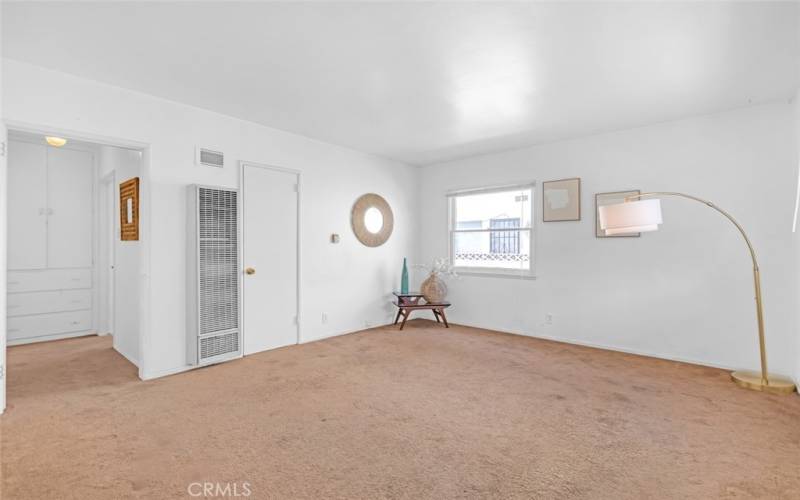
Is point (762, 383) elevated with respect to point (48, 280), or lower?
lower

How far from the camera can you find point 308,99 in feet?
11.2

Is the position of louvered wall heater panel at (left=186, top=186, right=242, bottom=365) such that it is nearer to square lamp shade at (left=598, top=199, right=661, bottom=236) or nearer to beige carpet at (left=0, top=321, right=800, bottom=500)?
beige carpet at (left=0, top=321, right=800, bottom=500)

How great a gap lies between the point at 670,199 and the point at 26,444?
221 inches

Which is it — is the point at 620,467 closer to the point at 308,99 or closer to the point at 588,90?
the point at 588,90

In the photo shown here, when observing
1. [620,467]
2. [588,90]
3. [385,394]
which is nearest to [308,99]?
[588,90]

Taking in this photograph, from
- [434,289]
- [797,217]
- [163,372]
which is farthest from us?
[434,289]

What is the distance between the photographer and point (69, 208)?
487 cm

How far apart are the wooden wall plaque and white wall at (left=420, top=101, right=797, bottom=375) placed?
14.4ft

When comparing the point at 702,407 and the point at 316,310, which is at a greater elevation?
the point at 316,310

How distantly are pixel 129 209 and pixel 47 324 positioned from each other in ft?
7.56

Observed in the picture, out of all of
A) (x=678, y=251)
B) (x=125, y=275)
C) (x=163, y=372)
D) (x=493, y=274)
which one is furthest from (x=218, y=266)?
(x=678, y=251)

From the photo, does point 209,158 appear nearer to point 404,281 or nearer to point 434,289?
point 404,281

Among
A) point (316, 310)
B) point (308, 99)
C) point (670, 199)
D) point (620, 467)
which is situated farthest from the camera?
point (316, 310)

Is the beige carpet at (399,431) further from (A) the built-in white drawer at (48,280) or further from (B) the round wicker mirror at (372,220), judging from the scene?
(B) the round wicker mirror at (372,220)
